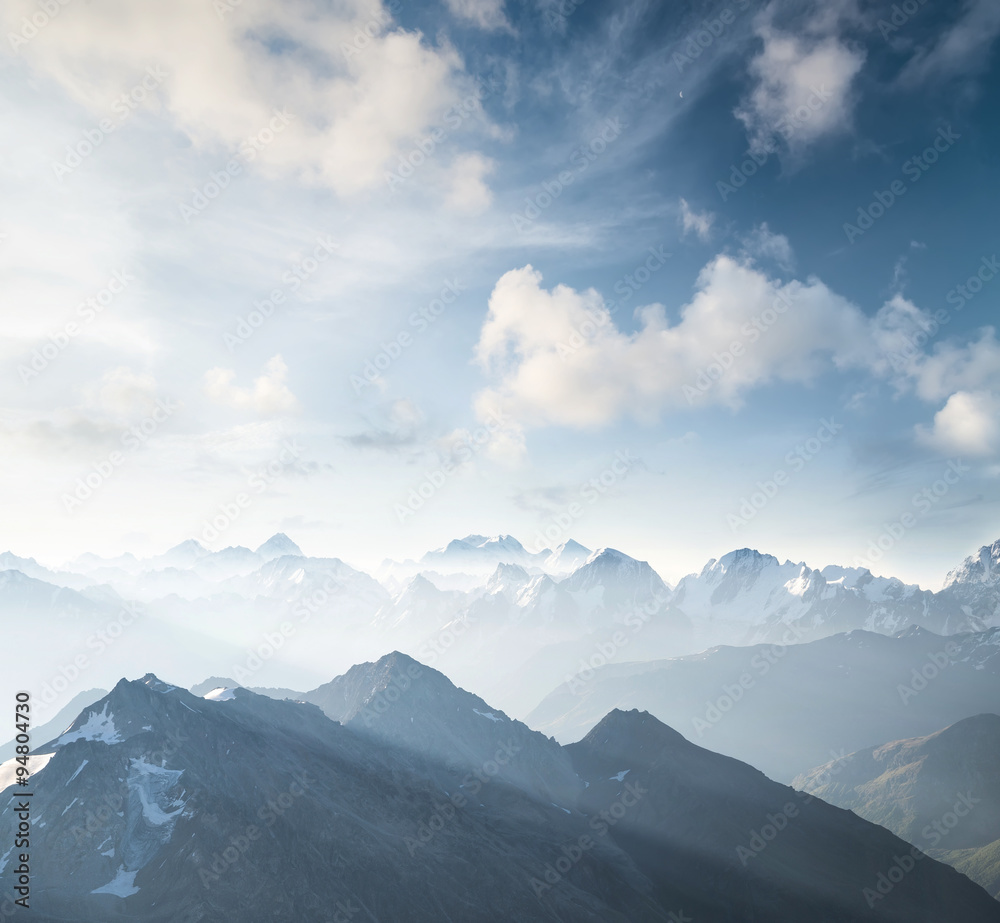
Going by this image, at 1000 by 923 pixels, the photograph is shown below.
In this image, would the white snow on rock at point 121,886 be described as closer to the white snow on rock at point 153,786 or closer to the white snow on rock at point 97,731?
the white snow on rock at point 153,786

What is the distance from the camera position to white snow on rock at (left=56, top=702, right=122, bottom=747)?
187500 millimetres

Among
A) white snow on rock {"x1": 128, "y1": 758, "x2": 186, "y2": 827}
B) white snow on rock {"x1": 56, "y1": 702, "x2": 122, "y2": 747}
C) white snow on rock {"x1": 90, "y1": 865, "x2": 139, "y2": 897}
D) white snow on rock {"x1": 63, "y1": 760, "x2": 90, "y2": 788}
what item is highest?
white snow on rock {"x1": 56, "y1": 702, "x2": 122, "y2": 747}

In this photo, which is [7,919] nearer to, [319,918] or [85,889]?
[85,889]

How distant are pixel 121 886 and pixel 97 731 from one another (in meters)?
52.0

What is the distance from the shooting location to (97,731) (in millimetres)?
191625

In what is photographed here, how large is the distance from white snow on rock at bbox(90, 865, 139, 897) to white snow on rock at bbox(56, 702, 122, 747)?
4064 centimetres

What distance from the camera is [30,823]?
162m

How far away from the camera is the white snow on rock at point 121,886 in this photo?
156 meters

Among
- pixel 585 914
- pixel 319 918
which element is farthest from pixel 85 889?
pixel 585 914

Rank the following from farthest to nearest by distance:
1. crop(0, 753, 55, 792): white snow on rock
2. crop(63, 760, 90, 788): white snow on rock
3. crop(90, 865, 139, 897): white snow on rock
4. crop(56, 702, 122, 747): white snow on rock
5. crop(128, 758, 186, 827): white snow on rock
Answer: crop(56, 702, 122, 747): white snow on rock
crop(128, 758, 186, 827): white snow on rock
crop(63, 760, 90, 788): white snow on rock
crop(0, 753, 55, 792): white snow on rock
crop(90, 865, 139, 897): white snow on rock

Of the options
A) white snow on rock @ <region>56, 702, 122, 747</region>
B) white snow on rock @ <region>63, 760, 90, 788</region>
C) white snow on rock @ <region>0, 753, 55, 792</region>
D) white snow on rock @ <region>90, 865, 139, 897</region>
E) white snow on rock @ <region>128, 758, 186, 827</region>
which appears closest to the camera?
white snow on rock @ <region>90, 865, 139, 897</region>

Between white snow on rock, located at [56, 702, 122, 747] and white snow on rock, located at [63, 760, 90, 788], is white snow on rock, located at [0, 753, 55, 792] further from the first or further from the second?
white snow on rock, located at [63, 760, 90, 788]

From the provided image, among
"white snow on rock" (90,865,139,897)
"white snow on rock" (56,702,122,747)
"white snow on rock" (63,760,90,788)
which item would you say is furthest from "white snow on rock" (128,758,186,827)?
"white snow on rock" (90,865,139,897)

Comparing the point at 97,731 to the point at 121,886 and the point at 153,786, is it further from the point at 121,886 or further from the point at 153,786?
the point at 121,886
